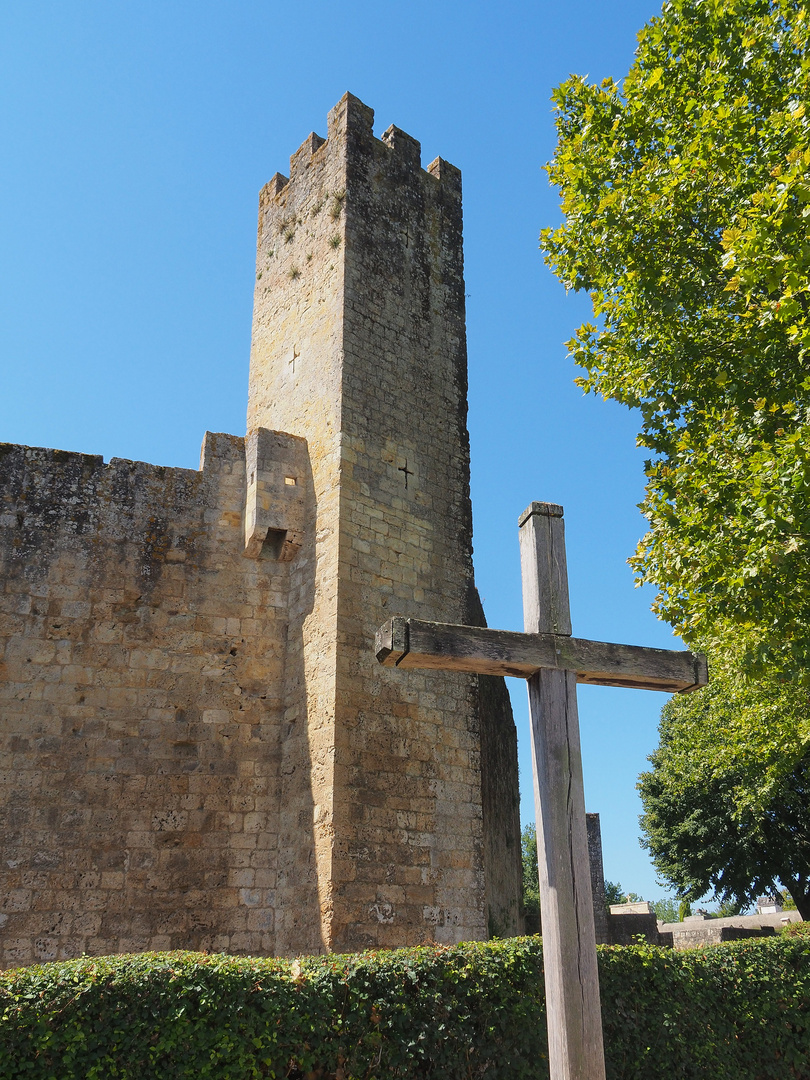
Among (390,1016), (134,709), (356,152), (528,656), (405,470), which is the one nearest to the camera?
(528,656)

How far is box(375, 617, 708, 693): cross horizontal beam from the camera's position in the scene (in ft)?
14.6

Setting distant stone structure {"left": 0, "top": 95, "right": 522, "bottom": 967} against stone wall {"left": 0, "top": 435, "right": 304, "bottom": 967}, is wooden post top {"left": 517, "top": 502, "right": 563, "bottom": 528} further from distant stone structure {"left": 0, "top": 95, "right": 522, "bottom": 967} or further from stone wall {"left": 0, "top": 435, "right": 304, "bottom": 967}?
stone wall {"left": 0, "top": 435, "right": 304, "bottom": 967}

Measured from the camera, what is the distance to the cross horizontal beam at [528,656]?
446 cm

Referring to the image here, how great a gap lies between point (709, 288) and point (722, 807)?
18.9 metres

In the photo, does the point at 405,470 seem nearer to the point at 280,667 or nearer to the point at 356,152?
the point at 280,667

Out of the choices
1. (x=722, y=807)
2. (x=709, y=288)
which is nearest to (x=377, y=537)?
(x=709, y=288)

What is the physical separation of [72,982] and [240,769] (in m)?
4.81

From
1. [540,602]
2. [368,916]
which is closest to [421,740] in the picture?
[368,916]

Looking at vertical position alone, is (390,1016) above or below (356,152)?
below

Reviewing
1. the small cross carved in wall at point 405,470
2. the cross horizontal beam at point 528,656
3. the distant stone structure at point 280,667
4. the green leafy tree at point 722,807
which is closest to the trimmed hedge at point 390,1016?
the cross horizontal beam at point 528,656

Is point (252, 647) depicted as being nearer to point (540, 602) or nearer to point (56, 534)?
point (56, 534)

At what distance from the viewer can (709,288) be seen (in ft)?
27.6

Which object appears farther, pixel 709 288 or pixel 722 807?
pixel 722 807

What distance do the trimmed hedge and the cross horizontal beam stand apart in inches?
88.8
